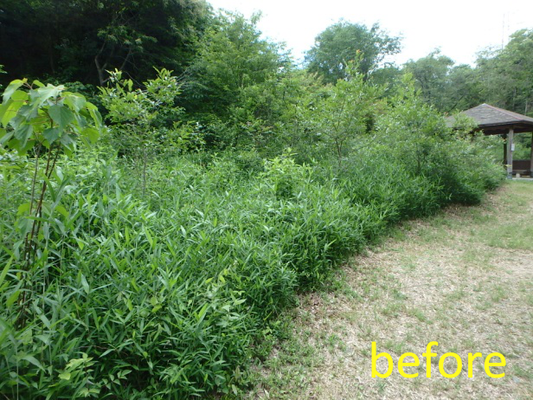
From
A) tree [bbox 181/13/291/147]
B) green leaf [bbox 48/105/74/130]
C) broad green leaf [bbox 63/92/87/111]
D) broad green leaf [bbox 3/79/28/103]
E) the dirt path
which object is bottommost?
the dirt path

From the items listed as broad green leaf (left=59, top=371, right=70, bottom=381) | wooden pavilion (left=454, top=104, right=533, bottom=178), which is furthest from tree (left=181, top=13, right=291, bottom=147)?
wooden pavilion (left=454, top=104, right=533, bottom=178)

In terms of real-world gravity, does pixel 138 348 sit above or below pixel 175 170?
below

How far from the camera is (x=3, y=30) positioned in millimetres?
6211

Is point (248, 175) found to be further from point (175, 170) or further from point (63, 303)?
point (63, 303)

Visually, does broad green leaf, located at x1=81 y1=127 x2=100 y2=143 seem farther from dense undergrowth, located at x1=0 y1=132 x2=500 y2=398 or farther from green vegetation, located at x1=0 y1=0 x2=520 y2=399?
dense undergrowth, located at x1=0 y1=132 x2=500 y2=398

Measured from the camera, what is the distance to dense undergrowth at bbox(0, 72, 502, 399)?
1306 mm

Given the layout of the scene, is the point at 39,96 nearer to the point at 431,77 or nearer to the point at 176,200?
the point at 176,200

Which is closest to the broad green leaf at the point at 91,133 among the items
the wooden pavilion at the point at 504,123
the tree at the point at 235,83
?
the tree at the point at 235,83

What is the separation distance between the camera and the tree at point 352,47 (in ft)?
73.0

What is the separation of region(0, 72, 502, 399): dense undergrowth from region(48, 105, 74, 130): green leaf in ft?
1.34

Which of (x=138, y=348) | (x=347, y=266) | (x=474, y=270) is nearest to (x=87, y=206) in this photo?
(x=138, y=348)

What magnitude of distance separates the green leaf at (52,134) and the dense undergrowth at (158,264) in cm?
32

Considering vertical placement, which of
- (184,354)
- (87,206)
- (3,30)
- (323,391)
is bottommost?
(323,391)

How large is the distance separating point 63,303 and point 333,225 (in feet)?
7.51
